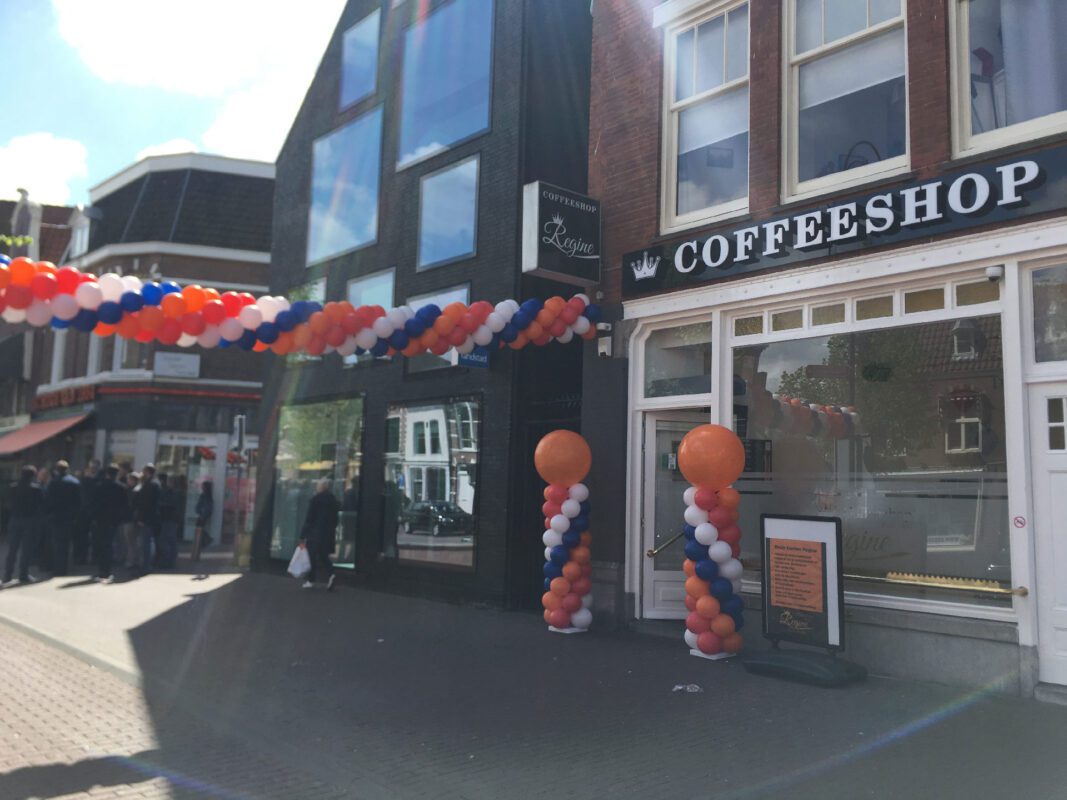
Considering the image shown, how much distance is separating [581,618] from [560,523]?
1.07 m

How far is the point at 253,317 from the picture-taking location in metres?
8.40

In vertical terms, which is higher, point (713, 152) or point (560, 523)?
A: point (713, 152)

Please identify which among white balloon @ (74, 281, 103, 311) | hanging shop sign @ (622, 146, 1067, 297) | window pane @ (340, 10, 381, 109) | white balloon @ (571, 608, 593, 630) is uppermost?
window pane @ (340, 10, 381, 109)

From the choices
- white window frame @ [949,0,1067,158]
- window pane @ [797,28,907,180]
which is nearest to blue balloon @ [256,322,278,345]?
window pane @ [797,28,907,180]

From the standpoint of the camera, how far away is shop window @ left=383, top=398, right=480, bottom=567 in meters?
12.0

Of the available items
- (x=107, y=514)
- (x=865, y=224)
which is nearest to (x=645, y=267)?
(x=865, y=224)

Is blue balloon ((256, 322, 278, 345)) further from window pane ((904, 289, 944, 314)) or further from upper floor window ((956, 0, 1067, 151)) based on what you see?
upper floor window ((956, 0, 1067, 151))

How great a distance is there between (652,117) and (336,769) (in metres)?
7.78

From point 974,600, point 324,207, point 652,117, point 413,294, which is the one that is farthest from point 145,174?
point 974,600

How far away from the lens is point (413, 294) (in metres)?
13.4

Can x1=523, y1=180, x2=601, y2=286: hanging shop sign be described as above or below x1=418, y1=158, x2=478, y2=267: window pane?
below

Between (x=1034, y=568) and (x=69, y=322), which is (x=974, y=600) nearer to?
(x=1034, y=568)

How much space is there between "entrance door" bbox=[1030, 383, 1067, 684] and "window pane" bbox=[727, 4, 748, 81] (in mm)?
4648

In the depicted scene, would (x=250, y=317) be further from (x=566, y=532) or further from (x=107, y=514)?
(x=107, y=514)
